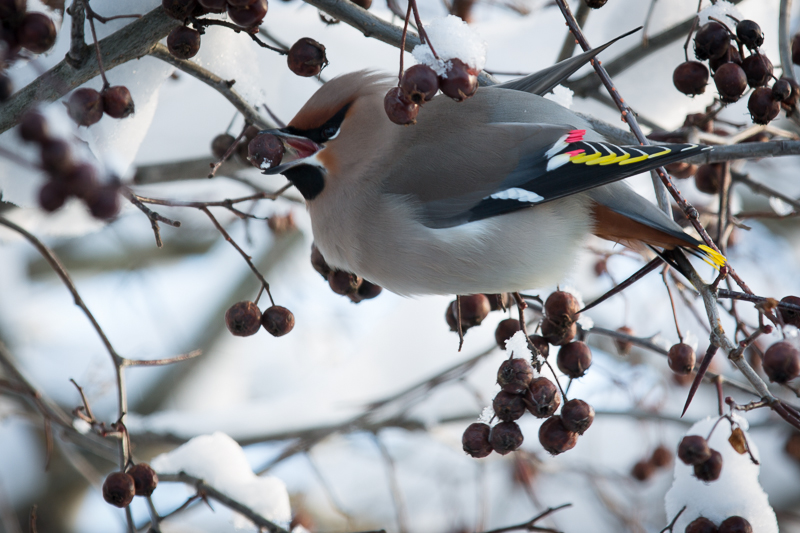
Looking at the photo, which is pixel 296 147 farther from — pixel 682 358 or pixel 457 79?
pixel 682 358

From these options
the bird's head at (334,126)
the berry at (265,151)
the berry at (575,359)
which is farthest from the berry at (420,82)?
the berry at (575,359)

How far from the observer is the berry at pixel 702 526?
1761 millimetres

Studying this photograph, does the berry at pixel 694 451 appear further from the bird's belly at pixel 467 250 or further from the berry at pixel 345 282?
the berry at pixel 345 282

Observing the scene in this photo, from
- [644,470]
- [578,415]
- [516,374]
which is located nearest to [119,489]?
[516,374]

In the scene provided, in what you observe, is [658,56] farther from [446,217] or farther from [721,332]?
[721,332]

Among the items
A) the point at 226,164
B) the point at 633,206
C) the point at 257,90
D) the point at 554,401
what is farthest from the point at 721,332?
the point at 226,164

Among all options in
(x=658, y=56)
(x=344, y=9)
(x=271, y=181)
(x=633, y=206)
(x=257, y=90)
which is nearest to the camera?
(x=344, y=9)

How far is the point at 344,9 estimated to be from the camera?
5.69 feet

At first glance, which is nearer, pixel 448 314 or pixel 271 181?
pixel 448 314

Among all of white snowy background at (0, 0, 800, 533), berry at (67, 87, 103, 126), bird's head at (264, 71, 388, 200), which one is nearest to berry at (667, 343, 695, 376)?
white snowy background at (0, 0, 800, 533)

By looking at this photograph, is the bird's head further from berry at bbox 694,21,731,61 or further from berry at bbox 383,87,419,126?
berry at bbox 694,21,731,61

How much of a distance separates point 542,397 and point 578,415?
9 centimetres

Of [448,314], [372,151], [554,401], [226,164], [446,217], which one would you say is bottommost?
[554,401]

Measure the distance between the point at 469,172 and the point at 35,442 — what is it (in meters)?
3.86
